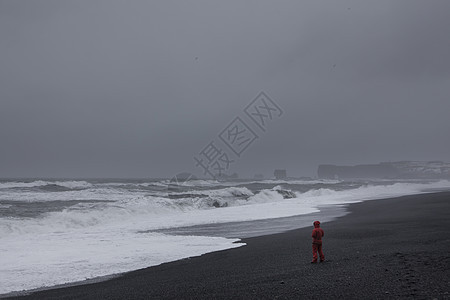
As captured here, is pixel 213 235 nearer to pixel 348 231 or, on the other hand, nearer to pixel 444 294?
pixel 348 231

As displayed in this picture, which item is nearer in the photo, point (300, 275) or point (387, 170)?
point (300, 275)

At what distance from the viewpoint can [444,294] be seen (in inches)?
196

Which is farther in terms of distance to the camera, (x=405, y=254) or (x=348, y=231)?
(x=348, y=231)

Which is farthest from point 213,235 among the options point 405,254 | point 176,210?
point 176,210

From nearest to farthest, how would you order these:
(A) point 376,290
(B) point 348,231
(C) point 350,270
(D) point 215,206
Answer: (A) point 376,290, (C) point 350,270, (B) point 348,231, (D) point 215,206

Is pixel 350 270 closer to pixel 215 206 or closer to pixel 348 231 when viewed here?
pixel 348 231

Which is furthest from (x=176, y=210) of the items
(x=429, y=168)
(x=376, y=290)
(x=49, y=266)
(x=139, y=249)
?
(x=429, y=168)

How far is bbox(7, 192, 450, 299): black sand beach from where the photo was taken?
18.4ft

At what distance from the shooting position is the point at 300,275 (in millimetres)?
6797

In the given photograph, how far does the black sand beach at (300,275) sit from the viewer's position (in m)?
5.62

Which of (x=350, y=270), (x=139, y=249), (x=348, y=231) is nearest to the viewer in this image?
(x=350, y=270)

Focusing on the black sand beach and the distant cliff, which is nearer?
the black sand beach

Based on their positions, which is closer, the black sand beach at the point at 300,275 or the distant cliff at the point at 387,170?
the black sand beach at the point at 300,275

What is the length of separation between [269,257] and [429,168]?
186259 millimetres
